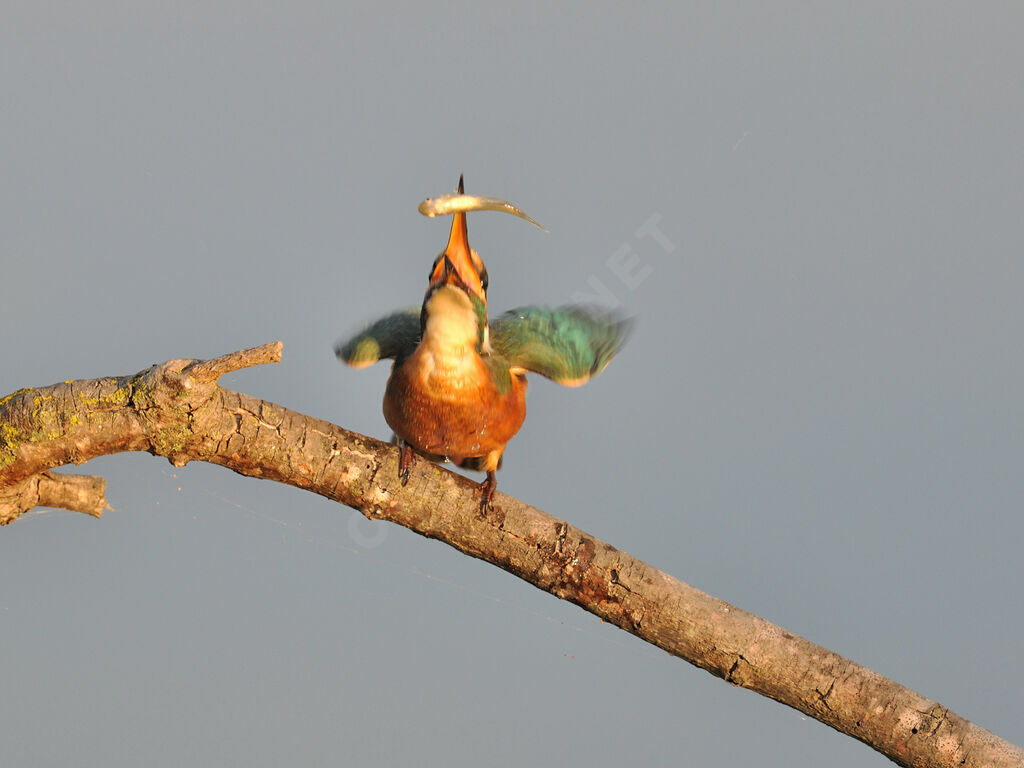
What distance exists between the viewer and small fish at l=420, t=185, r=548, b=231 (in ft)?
8.47

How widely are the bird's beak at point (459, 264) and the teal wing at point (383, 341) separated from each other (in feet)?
1.60

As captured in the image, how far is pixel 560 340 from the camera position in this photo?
11.8ft

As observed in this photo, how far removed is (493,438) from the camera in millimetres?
3242

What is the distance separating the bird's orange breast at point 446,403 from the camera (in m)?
3.11

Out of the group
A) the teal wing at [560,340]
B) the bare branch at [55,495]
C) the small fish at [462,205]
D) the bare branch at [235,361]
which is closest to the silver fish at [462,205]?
the small fish at [462,205]

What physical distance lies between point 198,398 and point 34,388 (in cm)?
51

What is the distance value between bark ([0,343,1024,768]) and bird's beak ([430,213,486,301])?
1.77ft

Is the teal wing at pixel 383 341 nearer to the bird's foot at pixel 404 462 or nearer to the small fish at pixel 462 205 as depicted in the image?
the bird's foot at pixel 404 462

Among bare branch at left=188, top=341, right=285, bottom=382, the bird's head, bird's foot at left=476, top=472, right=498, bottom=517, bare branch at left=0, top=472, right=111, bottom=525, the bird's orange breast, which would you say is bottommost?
bare branch at left=0, top=472, right=111, bottom=525

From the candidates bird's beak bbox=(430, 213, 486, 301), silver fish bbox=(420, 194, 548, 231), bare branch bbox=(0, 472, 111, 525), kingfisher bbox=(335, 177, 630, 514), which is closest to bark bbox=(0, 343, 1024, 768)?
bare branch bbox=(0, 472, 111, 525)

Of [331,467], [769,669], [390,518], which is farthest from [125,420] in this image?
[769,669]

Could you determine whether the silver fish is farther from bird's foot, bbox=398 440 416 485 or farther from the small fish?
bird's foot, bbox=398 440 416 485

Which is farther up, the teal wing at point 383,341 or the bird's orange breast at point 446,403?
the teal wing at point 383,341

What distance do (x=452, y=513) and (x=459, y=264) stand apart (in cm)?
75
